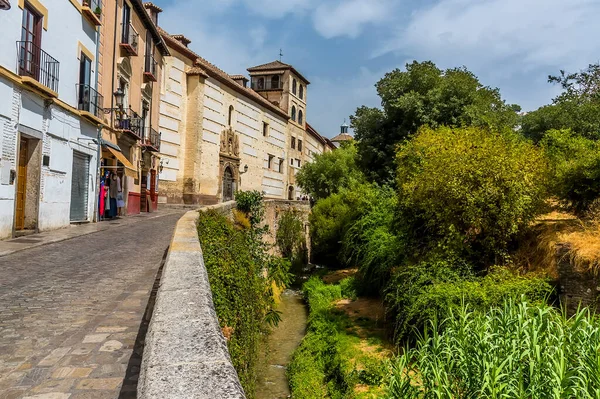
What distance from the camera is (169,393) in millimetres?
1831

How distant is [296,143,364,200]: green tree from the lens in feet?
106

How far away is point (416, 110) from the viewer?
60.6 ft

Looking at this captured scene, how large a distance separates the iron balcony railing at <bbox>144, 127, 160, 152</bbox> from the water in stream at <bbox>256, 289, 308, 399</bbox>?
962 cm

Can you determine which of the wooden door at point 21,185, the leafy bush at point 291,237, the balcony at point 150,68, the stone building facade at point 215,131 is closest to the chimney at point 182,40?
the stone building facade at point 215,131

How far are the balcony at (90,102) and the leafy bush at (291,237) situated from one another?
11088 mm

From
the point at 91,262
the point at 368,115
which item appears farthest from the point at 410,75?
the point at 91,262

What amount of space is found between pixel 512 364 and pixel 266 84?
130 feet

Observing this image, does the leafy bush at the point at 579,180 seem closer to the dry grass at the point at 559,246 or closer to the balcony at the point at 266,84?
the dry grass at the point at 559,246

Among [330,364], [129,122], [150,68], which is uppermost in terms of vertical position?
[150,68]

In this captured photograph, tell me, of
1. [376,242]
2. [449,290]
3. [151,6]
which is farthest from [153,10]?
[449,290]

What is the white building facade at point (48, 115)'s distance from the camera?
1021 centimetres

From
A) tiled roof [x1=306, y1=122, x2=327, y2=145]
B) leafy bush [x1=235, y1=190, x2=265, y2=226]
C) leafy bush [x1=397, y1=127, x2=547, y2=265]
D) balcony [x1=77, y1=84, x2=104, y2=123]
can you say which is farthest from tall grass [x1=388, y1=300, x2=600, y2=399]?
tiled roof [x1=306, y1=122, x2=327, y2=145]

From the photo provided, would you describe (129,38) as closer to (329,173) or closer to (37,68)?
(37,68)

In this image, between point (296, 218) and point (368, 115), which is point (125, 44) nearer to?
point (368, 115)
